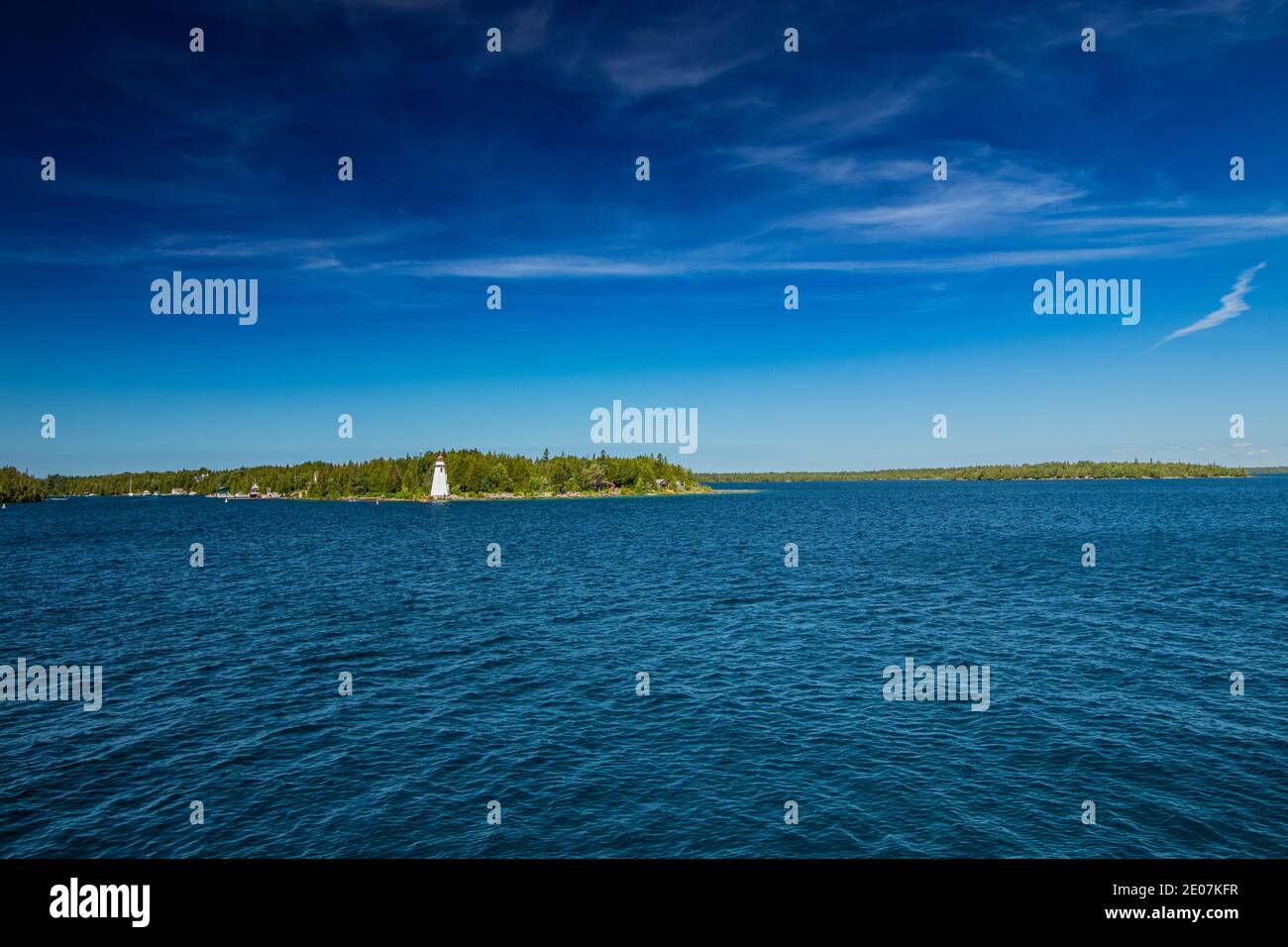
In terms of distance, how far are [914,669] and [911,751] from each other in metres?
11.8

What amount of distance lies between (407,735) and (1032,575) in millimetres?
70929

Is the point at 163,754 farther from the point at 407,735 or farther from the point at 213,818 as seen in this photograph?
the point at 407,735

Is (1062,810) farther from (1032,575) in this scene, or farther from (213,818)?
(1032,575)

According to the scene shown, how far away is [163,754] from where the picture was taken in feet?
98.6

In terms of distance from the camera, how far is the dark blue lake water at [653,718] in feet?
77.9

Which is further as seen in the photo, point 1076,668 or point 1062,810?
point 1076,668

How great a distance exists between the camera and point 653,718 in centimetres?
3434

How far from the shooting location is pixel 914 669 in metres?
40.8

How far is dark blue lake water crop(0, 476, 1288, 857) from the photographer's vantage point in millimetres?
23734
